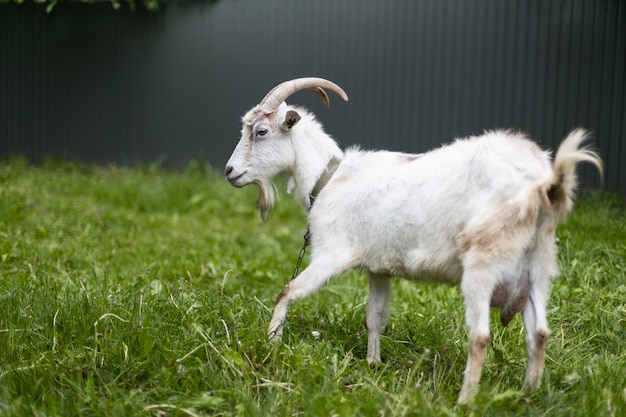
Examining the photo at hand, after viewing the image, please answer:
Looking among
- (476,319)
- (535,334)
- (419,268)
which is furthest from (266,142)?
(535,334)

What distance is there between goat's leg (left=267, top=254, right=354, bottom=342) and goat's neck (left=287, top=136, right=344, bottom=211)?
1.63 ft

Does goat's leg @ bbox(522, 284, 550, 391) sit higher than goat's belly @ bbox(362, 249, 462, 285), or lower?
lower

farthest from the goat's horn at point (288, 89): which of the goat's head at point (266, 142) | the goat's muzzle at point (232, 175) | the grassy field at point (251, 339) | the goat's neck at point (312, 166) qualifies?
the grassy field at point (251, 339)

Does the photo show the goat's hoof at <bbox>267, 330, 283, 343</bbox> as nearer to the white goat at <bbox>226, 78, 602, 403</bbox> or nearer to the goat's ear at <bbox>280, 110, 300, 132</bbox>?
the white goat at <bbox>226, 78, 602, 403</bbox>

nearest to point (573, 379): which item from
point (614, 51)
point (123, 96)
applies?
point (614, 51)

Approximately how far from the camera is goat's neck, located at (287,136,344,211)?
3.99 meters

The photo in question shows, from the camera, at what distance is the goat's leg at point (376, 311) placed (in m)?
3.88

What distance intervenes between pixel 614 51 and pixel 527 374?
585 cm

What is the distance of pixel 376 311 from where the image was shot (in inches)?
Answer: 154

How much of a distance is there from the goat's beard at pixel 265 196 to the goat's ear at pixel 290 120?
35 centimetres

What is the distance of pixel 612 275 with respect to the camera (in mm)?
4922

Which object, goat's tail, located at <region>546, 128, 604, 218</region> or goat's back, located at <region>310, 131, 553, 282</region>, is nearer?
goat's tail, located at <region>546, 128, 604, 218</region>

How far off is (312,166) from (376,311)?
0.88m

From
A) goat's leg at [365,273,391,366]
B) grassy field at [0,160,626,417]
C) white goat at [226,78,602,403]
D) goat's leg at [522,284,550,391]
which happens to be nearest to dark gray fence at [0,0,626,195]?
grassy field at [0,160,626,417]
